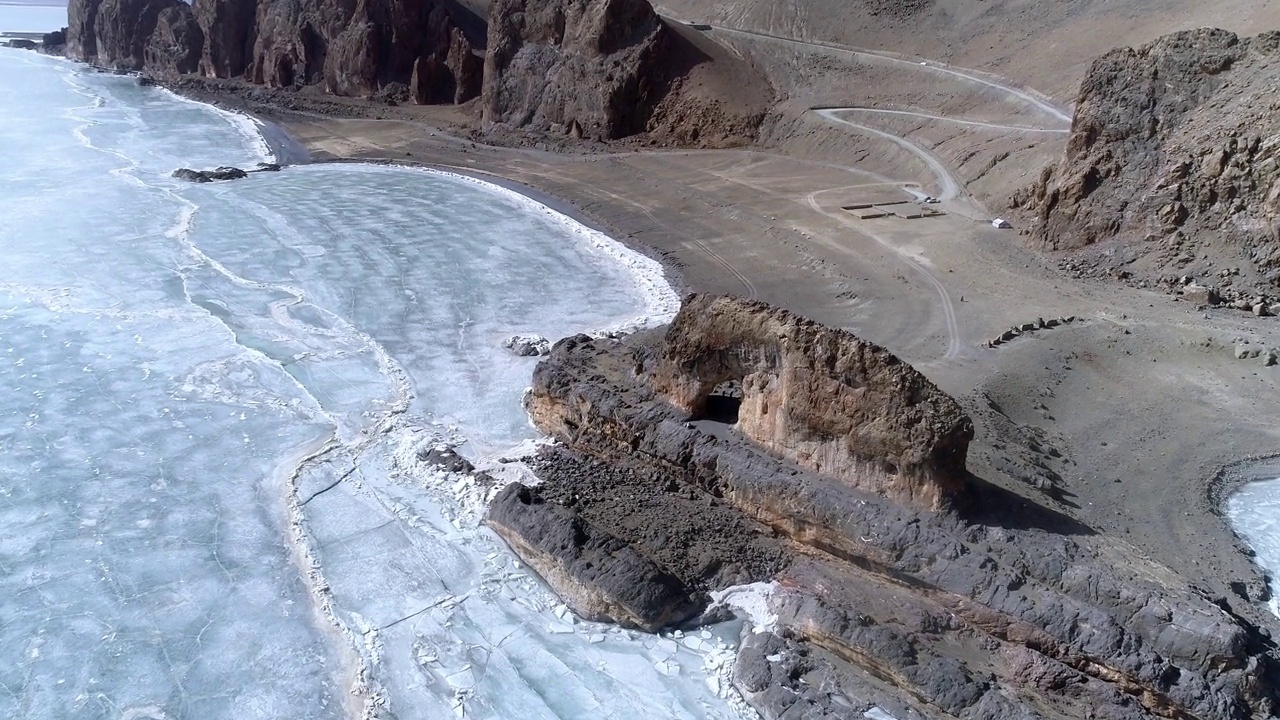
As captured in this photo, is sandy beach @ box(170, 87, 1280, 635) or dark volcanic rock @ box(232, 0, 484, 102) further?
Answer: dark volcanic rock @ box(232, 0, 484, 102)

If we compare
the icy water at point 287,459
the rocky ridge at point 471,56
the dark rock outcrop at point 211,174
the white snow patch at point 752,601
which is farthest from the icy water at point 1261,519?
the dark rock outcrop at point 211,174

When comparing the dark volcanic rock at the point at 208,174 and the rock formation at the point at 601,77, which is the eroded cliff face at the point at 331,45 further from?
the dark volcanic rock at the point at 208,174

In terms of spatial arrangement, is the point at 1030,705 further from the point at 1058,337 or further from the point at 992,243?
the point at 992,243

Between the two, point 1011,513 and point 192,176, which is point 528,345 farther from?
point 192,176

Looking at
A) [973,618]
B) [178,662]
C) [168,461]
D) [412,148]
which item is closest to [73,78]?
[412,148]

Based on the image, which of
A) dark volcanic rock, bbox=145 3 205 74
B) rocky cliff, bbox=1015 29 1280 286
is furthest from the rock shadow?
dark volcanic rock, bbox=145 3 205 74

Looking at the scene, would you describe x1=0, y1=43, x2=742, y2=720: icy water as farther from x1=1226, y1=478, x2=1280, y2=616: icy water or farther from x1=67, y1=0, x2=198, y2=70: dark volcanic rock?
x1=67, y1=0, x2=198, y2=70: dark volcanic rock
